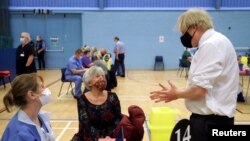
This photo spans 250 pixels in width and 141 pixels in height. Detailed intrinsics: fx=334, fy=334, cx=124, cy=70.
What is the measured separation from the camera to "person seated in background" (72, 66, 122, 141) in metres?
3.69

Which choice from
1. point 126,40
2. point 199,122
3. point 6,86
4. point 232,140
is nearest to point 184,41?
point 199,122

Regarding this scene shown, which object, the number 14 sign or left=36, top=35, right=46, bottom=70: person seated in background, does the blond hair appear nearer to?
the number 14 sign

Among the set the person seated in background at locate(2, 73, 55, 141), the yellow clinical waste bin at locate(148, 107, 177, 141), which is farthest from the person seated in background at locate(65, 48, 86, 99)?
the person seated in background at locate(2, 73, 55, 141)

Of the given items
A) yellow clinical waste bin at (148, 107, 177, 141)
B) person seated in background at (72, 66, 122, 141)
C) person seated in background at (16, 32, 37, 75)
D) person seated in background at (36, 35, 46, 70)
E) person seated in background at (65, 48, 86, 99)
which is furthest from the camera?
person seated in background at (36, 35, 46, 70)

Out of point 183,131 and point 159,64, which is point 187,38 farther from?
point 159,64

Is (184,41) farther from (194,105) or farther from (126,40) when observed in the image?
(126,40)

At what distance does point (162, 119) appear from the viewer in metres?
4.67

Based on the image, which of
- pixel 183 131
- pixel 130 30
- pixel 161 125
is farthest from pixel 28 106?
pixel 130 30

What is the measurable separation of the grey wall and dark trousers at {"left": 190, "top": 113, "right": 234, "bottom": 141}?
51.1 feet

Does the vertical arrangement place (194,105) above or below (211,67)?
below

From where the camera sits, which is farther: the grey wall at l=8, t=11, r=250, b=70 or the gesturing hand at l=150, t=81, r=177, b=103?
the grey wall at l=8, t=11, r=250, b=70

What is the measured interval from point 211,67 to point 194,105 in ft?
1.09

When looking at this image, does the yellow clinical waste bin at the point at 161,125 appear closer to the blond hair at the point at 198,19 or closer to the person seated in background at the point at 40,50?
the blond hair at the point at 198,19

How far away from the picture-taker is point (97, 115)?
3.69 m
